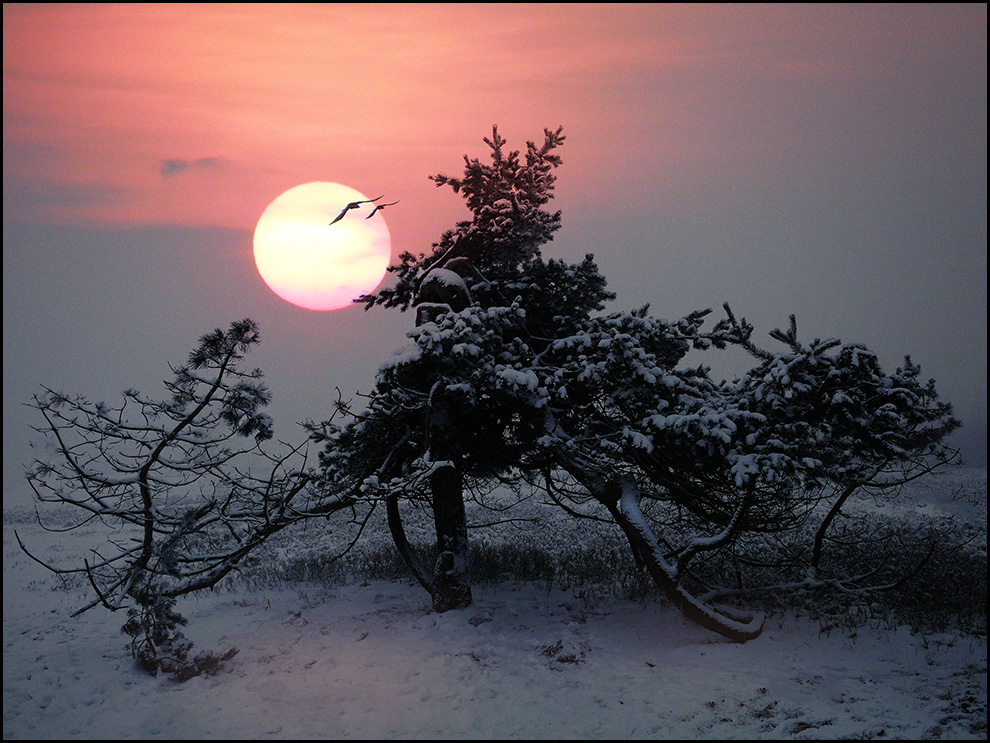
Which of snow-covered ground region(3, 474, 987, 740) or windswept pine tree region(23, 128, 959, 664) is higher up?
windswept pine tree region(23, 128, 959, 664)

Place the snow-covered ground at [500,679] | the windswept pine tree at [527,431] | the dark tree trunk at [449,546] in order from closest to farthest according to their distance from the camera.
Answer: the snow-covered ground at [500,679] < the windswept pine tree at [527,431] < the dark tree trunk at [449,546]

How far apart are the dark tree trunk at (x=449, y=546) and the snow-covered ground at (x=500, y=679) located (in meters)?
0.36

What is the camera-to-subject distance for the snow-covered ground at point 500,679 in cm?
707

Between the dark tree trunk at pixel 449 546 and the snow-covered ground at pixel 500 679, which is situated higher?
the dark tree trunk at pixel 449 546

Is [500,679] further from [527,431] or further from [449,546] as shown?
[527,431]

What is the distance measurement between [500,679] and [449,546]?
2.82 metres

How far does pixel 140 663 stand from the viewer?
29.7 ft

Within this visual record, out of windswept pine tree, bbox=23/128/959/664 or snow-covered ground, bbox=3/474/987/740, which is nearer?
snow-covered ground, bbox=3/474/987/740

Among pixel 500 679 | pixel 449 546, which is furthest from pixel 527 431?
pixel 500 679

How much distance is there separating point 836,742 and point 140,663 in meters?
9.48

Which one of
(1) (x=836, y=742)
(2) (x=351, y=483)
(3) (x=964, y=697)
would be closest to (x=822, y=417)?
(3) (x=964, y=697)

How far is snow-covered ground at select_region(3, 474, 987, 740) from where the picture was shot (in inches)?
279

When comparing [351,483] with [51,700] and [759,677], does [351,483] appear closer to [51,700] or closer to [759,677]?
[51,700]

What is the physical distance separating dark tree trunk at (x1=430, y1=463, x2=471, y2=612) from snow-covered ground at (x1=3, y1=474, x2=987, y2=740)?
1.17 ft
